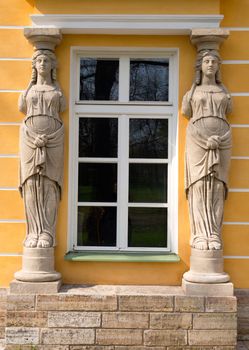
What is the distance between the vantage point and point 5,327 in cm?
470

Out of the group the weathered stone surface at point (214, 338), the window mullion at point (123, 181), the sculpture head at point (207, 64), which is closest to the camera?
Answer: the weathered stone surface at point (214, 338)

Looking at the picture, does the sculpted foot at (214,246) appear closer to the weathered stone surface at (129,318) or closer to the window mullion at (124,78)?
the weathered stone surface at (129,318)

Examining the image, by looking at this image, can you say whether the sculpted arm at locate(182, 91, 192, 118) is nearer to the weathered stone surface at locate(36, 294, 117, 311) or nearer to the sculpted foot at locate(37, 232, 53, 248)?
the sculpted foot at locate(37, 232, 53, 248)

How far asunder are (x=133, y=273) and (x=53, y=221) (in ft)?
3.19

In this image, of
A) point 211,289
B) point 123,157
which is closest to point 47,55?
point 123,157

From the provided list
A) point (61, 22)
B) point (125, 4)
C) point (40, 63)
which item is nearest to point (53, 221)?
point (40, 63)

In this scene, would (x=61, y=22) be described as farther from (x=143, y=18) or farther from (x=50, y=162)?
(x=50, y=162)

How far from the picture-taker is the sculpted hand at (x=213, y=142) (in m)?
4.53

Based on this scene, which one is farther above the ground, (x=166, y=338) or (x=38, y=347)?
(x=166, y=338)

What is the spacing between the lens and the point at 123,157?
4988mm

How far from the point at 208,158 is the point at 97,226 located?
54.1 inches

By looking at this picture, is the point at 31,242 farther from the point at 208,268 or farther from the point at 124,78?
the point at 124,78

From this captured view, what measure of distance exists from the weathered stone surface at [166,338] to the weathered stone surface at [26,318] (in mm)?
1000

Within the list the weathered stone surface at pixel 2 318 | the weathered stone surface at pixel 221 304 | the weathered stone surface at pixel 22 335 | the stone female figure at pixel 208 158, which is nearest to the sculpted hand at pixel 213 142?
the stone female figure at pixel 208 158
